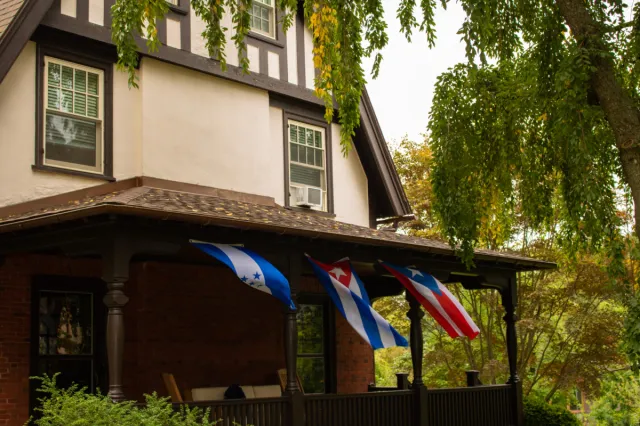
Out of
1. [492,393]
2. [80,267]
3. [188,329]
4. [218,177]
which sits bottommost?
[492,393]

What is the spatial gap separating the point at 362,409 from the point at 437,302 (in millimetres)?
2066

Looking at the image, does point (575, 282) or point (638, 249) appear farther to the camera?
point (575, 282)

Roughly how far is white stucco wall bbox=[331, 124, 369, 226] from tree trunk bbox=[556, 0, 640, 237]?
696cm

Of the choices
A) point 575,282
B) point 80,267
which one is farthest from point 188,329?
point 575,282

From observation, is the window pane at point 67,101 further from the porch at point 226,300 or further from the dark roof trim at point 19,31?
the porch at point 226,300

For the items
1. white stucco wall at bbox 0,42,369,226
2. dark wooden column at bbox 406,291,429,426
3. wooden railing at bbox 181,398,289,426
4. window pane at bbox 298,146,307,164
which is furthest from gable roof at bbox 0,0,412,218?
wooden railing at bbox 181,398,289,426

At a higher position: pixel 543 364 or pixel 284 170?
pixel 284 170

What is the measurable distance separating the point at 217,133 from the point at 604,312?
1030cm

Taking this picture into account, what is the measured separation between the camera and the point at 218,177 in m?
15.0

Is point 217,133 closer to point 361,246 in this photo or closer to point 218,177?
point 218,177

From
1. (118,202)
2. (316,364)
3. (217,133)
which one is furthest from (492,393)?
(118,202)

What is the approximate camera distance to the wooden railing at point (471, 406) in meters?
→ 14.5

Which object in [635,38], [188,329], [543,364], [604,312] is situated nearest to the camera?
[635,38]

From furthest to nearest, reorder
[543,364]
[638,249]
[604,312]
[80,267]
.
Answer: [543,364], [604,312], [80,267], [638,249]
